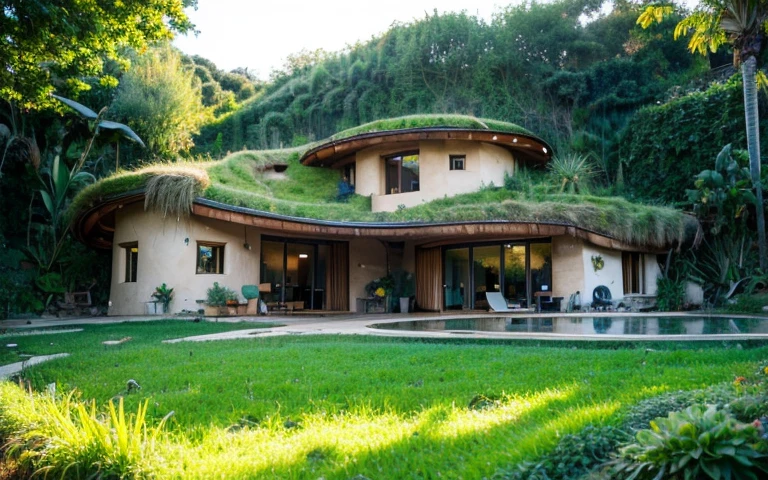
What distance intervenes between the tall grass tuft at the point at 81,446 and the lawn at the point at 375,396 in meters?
0.10

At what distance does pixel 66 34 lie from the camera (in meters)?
9.00

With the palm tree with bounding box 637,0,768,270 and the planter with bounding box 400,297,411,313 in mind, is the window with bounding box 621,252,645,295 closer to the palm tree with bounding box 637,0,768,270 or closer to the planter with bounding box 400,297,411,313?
the palm tree with bounding box 637,0,768,270

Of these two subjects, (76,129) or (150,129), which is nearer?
(76,129)

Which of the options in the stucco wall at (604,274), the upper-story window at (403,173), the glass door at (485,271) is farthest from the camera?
the upper-story window at (403,173)

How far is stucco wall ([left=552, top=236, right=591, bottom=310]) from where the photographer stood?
16.1 m

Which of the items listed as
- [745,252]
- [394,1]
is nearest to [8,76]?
[745,252]

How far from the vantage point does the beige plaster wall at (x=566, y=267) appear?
1608 centimetres

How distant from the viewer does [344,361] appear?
20.3 ft

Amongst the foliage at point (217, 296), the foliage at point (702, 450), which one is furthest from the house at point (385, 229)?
Result: the foliage at point (702, 450)

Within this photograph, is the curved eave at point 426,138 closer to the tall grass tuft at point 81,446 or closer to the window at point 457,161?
the window at point 457,161

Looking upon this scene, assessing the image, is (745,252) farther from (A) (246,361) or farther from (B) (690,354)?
(A) (246,361)

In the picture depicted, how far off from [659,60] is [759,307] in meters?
16.0

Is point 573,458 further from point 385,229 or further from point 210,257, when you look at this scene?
point 210,257

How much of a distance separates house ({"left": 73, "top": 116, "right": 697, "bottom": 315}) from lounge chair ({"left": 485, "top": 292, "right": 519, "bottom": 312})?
2.15ft
